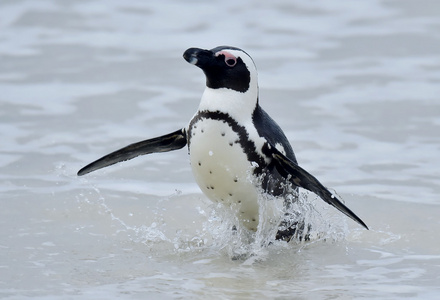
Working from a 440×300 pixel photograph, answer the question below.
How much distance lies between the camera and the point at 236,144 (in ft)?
13.5

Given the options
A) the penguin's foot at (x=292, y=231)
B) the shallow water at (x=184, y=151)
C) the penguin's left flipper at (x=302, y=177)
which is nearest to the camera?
the shallow water at (x=184, y=151)

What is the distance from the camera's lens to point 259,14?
10125mm

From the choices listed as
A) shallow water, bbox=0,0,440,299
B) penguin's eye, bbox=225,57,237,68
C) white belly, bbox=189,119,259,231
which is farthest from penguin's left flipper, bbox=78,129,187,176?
penguin's eye, bbox=225,57,237,68

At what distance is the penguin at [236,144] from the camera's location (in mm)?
4121

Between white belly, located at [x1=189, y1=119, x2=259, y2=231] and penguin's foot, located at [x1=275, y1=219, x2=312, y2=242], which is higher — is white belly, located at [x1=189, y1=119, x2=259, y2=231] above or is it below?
above

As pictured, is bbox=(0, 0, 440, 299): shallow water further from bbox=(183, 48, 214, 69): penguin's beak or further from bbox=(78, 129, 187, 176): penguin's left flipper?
bbox=(183, 48, 214, 69): penguin's beak

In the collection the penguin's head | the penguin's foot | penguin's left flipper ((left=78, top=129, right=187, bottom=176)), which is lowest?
the penguin's foot

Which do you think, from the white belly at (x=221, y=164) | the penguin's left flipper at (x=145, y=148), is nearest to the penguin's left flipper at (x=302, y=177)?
the white belly at (x=221, y=164)

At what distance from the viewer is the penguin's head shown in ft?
13.6

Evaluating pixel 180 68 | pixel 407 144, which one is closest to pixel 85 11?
pixel 180 68

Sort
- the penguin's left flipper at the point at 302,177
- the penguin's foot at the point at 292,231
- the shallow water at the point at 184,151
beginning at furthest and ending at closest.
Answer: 1. the penguin's foot at the point at 292,231
2. the penguin's left flipper at the point at 302,177
3. the shallow water at the point at 184,151

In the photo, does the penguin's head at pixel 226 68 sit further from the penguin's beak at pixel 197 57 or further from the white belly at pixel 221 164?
the white belly at pixel 221 164

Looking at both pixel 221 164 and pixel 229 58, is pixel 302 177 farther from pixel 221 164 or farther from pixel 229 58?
pixel 229 58

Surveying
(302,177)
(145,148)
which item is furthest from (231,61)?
(145,148)
